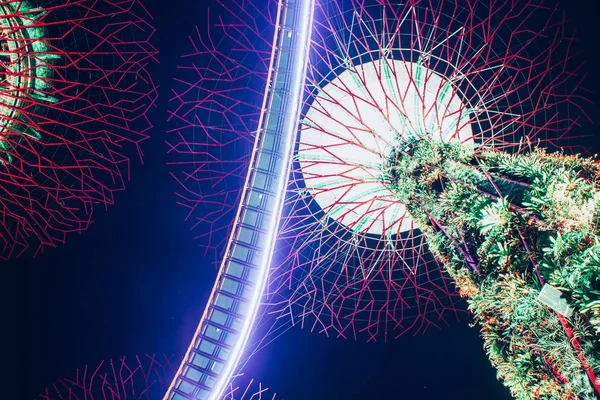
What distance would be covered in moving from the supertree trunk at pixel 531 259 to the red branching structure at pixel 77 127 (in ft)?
31.6

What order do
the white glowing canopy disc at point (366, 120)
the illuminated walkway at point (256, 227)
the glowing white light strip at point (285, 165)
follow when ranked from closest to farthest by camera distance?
the glowing white light strip at point (285, 165) → the illuminated walkway at point (256, 227) → the white glowing canopy disc at point (366, 120)

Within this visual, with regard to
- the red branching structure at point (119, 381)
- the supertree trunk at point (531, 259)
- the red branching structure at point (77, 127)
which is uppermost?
the red branching structure at point (77, 127)

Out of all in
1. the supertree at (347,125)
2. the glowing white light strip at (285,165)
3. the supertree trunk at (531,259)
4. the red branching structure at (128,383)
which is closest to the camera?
the supertree trunk at (531,259)

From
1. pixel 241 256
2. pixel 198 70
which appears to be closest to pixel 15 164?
pixel 198 70

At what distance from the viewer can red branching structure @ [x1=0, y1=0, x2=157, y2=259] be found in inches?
369

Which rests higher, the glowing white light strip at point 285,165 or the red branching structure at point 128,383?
the glowing white light strip at point 285,165

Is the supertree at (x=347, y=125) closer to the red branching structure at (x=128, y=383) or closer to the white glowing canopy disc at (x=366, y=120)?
the white glowing canopy disc at (x=366, y=120)

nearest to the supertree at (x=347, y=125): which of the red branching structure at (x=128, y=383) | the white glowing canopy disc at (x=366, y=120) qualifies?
the white glowing canopy disc at (x=366, y=120)

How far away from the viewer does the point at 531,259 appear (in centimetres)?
325

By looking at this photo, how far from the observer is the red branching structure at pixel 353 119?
862 centimetres

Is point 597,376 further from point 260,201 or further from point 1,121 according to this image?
point 1,121

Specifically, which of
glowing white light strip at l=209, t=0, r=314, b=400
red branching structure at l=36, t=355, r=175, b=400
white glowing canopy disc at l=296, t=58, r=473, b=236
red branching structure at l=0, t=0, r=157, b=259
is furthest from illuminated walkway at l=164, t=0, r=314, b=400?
red branching structure at l=0, t=0, r=157, b=259

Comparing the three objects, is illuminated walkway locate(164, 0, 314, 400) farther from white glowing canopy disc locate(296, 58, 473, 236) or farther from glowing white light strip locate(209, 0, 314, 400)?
white glowing canopy disc locate(296, 58, 473, 236)

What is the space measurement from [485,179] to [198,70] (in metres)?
8.79
